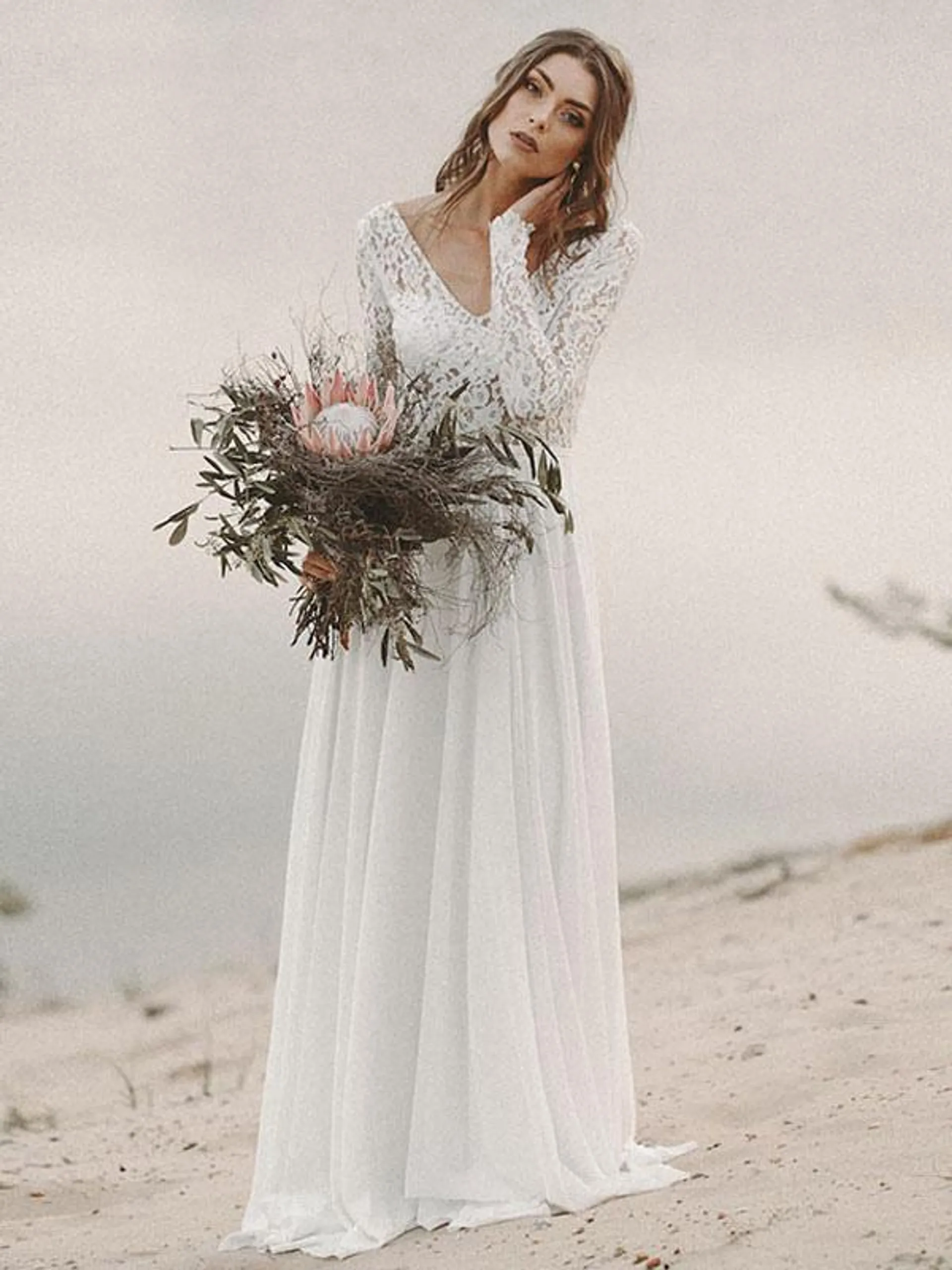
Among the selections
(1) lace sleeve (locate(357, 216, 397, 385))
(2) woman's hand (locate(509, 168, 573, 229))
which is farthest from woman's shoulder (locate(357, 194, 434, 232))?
(2) woman's hand (locate(509, 168, 573, 229))

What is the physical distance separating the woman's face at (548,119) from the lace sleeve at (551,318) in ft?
0.43

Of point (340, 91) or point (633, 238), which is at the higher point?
point (340, 91)

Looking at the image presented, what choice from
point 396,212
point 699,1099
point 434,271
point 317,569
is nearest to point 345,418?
point 317,569

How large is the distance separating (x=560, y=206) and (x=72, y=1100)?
3365 mm

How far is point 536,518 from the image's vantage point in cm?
343

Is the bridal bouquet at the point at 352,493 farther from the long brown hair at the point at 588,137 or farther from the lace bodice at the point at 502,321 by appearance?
the long brown hair at the point at 588,137

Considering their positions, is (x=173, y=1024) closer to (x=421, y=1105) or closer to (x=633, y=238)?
(x=421, y=1105)

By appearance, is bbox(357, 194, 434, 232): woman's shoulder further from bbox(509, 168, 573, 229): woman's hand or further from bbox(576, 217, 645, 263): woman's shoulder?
bbox(576, 217, 645, 263): woman's shoulder

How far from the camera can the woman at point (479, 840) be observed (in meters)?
3.28

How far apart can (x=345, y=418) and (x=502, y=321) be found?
14.2 inches

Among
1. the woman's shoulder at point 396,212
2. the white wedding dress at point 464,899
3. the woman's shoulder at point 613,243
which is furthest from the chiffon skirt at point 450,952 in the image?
the woman's shoulder at point 396,212

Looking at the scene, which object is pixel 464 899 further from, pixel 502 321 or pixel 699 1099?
pixel 699 1099

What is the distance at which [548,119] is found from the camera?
3.45 meters

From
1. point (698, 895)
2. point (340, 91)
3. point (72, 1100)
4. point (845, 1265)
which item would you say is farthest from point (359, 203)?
point (845, 1265)
